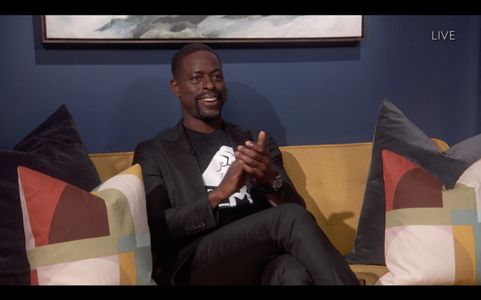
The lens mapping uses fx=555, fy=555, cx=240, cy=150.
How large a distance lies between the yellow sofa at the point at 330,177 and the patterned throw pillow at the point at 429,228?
39 cm

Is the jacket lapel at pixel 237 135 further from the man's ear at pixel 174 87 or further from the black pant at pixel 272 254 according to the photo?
the black pant at pixel 272 254

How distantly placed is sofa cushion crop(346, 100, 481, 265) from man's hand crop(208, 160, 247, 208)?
516 millimetres

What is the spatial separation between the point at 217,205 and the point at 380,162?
63 centimetres

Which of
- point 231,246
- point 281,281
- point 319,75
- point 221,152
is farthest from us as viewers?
point 319,75

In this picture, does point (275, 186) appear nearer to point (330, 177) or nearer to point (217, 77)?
point (330, 177)

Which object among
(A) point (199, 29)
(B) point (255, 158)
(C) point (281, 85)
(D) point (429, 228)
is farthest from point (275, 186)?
(A) point (199, 29)

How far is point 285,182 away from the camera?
6.22 feet

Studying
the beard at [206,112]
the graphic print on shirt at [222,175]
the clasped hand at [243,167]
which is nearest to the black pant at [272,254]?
the clasped hand at [243,167]

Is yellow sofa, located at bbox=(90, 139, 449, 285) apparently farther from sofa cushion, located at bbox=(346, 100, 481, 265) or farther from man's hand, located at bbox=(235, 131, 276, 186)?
man's hand, located at bbox=(235, 131, 276, 186)

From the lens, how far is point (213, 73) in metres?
2.02

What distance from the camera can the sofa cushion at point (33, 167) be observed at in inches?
63.2

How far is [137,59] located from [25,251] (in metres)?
0.92
